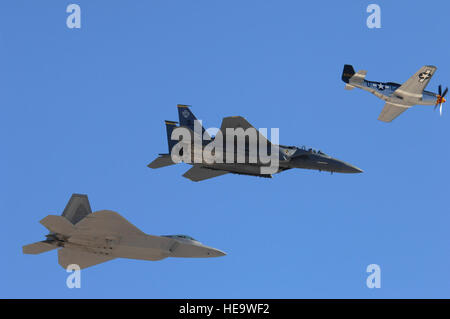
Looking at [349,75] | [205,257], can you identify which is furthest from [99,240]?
[349,75]

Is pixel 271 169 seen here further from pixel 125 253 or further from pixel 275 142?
pixel 125 253

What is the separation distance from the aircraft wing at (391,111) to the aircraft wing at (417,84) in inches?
62.7

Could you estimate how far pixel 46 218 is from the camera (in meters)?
38.0

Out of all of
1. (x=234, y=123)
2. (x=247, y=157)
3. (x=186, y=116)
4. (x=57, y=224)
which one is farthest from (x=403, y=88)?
(x=57, y=224)

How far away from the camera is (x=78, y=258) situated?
4256 cm

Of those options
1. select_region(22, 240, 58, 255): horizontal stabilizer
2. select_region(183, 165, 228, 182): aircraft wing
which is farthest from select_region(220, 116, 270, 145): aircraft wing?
select_region(22, 240, 58, 255): horizontal stabilizer

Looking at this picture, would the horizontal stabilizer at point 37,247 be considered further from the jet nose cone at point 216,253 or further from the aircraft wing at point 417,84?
the aircraft wing at point 417,84

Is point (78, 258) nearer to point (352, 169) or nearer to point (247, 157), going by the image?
point (247, 157)

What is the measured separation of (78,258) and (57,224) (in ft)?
16.0

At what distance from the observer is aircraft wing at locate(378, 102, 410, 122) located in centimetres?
6063

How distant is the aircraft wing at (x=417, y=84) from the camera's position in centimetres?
5800
